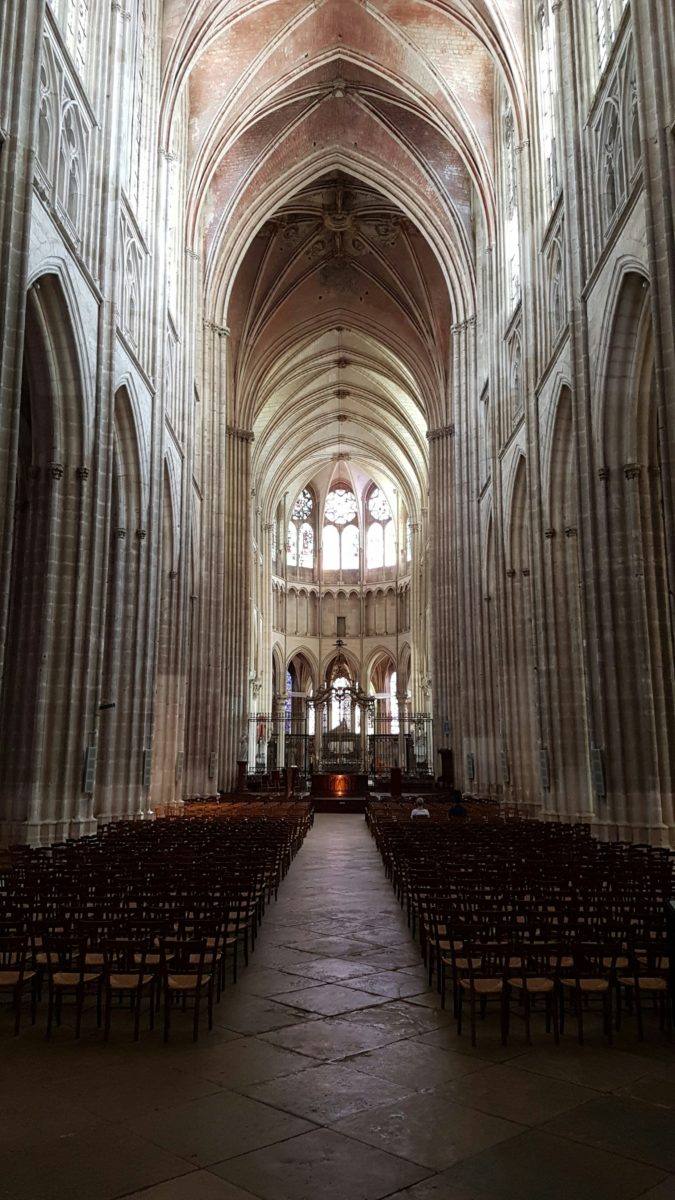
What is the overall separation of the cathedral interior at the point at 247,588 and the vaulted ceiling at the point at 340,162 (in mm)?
146

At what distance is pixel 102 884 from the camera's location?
365 inches

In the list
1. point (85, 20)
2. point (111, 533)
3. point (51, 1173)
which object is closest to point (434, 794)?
point (111, 533)

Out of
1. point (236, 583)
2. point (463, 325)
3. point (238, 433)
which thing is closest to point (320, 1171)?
point (463, 325)

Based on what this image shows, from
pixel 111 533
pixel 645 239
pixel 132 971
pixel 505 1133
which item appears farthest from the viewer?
pixel 111 533

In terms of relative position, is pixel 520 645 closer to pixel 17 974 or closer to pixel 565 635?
pixel 565 635

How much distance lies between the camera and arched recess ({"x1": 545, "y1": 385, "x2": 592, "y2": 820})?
2045cm

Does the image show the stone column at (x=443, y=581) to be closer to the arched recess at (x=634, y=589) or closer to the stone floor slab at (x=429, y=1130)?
the arched recess at (x=634, y=589)

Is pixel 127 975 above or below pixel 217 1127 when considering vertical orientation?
above

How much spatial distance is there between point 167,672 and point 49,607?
440 inches

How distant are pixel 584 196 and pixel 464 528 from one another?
18310mm

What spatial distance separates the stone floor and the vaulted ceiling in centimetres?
2424

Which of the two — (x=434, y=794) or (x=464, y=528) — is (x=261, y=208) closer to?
(x=464, y=528)

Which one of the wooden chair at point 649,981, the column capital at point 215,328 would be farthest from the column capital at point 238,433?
the wooden chair at point 649,981

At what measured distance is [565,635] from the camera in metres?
21.4
